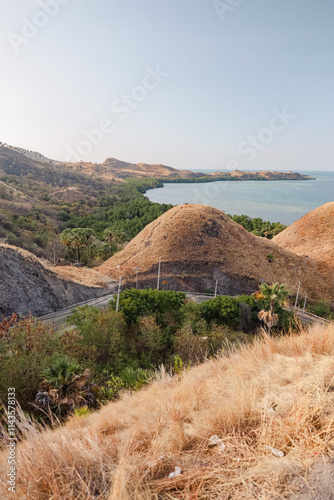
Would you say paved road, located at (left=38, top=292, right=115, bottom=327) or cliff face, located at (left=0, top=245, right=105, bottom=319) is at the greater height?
cliff face, located at (left=0, top=245, right=105, bottom=319)

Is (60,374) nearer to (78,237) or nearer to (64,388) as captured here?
(64,388)

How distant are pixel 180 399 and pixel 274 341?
9.21ft

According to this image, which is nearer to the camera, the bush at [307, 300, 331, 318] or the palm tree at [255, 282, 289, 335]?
the palm tree at [255, 282, 289, 335]

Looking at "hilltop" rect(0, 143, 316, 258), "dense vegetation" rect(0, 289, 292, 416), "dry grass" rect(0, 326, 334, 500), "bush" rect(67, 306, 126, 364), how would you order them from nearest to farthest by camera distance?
"dry grass" rect(0, 326, 334, 500)
"dense vegetation" rect(0, 289, 292, 416)
"bush" rect(67, 306, 126, 364)
"hilltop" rect(0, 143, 316, 258)

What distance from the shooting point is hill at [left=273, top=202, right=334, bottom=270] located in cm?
5972

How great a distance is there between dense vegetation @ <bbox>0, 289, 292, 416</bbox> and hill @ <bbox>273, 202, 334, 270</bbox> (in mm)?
33691

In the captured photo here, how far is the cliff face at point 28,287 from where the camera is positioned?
27.7m

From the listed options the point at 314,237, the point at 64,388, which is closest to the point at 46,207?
the point at 314,237

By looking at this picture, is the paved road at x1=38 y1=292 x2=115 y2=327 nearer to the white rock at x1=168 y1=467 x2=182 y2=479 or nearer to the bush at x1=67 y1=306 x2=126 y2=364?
the bush at x1=67 y1=306 x2=126 y2=364

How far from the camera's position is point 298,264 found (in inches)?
2101

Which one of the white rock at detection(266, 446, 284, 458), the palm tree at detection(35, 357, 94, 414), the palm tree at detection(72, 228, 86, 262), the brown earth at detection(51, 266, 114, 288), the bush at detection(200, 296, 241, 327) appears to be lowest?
the bush at detection(200, 296, 241, 327)

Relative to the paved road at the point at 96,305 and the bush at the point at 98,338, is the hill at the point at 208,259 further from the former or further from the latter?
the bush at the point at 98,338

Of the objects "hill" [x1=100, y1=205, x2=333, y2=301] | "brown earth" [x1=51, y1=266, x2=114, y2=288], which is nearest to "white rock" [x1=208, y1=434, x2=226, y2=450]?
"brown earth" [x1=51, y1=266, x2=114, y2=288]

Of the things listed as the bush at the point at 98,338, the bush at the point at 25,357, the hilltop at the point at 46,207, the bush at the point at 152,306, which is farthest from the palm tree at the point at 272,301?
the hilltop at the point at 46,207
